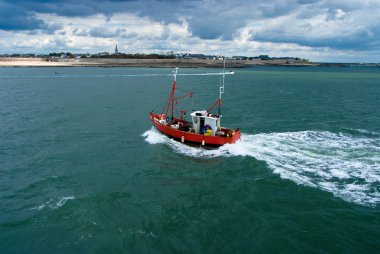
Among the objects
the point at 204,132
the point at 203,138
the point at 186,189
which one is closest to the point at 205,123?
the point at 204,132

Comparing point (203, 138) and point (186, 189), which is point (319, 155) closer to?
point (203, 138)

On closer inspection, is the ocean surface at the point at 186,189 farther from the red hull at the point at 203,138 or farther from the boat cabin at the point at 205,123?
the boat cabin at the point at 205,123

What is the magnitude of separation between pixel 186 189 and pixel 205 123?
13395 mm

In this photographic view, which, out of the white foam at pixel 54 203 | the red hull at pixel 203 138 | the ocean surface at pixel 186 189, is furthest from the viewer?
the red hull at pixel 203 138

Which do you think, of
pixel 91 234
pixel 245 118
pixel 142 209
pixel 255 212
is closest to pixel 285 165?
pixel 255 212

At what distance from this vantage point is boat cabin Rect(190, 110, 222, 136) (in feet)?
132

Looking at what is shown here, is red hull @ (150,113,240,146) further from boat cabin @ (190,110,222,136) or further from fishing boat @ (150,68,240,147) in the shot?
boat cabin @ (190,110,222,136)

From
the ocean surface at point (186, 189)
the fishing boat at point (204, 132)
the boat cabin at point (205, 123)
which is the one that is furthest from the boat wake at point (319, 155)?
the boat cabin at point (205, 123)

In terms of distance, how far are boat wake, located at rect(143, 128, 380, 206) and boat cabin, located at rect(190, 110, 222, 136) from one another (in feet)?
8.15

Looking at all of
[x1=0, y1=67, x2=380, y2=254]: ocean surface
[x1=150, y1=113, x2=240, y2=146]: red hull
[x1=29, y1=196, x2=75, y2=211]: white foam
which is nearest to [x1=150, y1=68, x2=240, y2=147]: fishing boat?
[x1=150, y1=113, x2=240, y2=146]: red hull

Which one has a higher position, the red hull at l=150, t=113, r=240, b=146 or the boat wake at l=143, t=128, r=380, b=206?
the red hull at l=150, t=113, r=240, b=146

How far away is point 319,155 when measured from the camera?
35438mm

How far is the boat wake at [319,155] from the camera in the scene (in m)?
28.6

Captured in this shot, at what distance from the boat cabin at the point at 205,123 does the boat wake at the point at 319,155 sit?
248 cm
